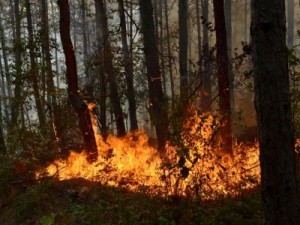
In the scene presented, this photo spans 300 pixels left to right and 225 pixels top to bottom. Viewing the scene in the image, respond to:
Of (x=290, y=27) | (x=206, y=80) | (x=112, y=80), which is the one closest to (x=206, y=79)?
(x=206, y=80)

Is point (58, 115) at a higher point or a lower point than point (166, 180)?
higher

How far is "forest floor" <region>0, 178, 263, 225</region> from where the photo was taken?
6.09 metres

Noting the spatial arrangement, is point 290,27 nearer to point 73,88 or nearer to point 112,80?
point 112,80

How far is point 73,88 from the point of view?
959cm

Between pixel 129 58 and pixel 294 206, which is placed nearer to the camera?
pixel 294 206

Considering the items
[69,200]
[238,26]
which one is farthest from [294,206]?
[238,26]

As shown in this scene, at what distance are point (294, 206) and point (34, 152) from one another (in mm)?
7598

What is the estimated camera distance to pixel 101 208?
6.99m

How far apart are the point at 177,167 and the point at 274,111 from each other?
10.3 ft

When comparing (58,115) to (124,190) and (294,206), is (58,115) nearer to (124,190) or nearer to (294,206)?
(124,190)

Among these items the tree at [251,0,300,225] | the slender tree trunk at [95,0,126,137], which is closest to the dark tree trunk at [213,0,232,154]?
the tree at [251,0,300,225]

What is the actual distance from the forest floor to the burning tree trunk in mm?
1408

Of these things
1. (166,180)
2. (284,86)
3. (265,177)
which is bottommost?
(166,180)

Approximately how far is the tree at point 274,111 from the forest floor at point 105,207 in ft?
6.06
